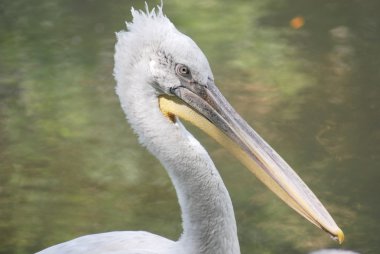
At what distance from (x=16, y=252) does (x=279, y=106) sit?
6.55ft

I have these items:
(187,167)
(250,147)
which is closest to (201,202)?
(187,167)

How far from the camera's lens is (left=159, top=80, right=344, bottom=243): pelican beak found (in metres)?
2.97

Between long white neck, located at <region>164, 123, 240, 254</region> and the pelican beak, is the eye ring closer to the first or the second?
the pelican beak

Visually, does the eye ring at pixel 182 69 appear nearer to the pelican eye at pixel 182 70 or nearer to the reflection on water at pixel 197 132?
the pelican eye at pixel 182 70

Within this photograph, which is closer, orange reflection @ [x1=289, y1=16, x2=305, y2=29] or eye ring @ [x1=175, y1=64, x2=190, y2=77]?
eye ring @ [x1=175, y1=64, x2=190, y2=77]

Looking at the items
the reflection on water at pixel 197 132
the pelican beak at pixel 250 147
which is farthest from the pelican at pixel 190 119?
the reflection on water at pixel 197 132

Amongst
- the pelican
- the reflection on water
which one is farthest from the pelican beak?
the reflection on water

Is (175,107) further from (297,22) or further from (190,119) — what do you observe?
(297,22)

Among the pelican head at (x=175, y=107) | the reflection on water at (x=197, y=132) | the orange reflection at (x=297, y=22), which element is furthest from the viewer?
the orange reflection at (x=297, y=22)

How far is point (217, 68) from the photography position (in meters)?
6.21

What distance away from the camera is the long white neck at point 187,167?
2.97 metres

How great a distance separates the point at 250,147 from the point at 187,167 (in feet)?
0.70

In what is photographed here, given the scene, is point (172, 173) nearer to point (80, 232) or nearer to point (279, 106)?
point (80, 232)

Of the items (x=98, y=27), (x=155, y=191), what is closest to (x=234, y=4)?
(x=98, y=27)
